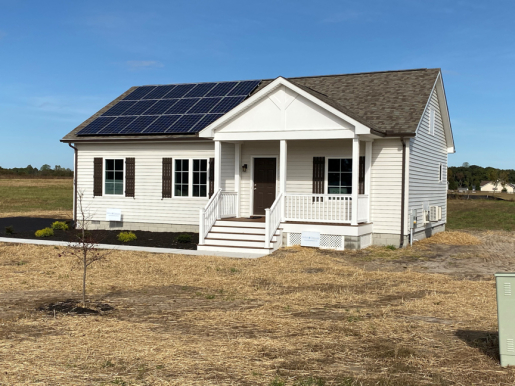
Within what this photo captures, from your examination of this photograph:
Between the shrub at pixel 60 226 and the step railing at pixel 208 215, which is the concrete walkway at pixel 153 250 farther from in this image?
the shrub at pixel 60 226

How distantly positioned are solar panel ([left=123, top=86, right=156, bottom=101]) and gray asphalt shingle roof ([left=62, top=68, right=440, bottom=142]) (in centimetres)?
179

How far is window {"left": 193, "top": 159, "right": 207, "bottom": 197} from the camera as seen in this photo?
723 inches

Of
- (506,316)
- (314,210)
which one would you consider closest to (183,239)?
(314,210)

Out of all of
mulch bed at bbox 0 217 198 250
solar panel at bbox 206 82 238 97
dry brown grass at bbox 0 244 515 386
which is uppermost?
solar panel at bbox 206 82 238 97

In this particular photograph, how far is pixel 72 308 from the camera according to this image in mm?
7887

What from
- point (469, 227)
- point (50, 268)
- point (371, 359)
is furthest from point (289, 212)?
point (469, 227)

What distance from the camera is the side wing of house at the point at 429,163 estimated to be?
1675cm

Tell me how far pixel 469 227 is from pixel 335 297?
709 inches

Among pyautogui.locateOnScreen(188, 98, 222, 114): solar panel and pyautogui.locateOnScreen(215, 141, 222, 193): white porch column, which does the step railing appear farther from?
pyautogui.locateOnScreen(188, 98, 222, 114): solar panel

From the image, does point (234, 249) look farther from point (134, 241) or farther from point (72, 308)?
point (72, 308)

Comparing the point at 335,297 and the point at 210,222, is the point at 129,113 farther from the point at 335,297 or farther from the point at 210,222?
the point at 335,297

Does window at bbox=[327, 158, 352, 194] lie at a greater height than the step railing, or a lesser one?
greater

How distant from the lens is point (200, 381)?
5.08m

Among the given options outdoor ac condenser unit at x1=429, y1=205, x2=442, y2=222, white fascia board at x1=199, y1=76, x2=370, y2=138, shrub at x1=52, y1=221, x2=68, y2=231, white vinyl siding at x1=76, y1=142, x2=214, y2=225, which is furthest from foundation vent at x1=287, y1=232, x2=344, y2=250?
shrub at x1=52, y1=221, x2=68, y2=231
